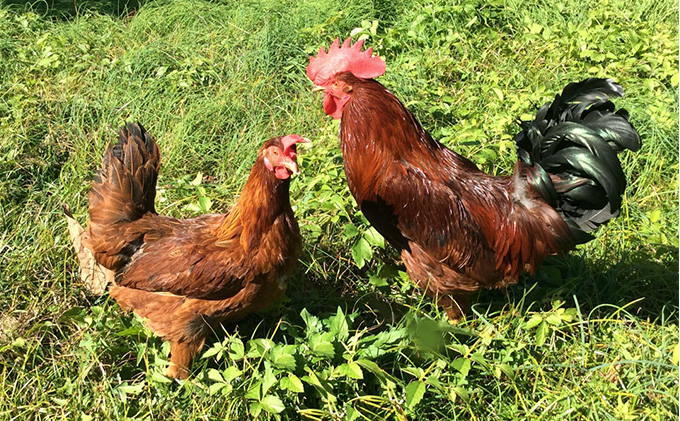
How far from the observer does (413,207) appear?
3.05m

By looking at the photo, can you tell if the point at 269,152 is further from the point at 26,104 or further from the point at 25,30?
the point at 25,30

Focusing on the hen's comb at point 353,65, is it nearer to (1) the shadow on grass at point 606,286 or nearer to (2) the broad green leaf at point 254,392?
(1) the shadow on grass at point 606,286

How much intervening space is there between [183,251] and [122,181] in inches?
18.8

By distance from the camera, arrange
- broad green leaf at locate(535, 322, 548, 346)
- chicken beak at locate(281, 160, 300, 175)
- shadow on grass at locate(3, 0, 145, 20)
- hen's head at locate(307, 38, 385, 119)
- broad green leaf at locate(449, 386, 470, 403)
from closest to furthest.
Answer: broad green leaf at locate(449, 386, 470, 403) < chicken beak at locate(281, 160, 300, 175) < broad green leaf at locate(535, 322, 548, 346) < hen's head at locate(307, 38, 385, 119) < shadow on grass at locate(3, 0, 145, 20)

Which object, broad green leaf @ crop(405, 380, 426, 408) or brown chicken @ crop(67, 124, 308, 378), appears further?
brown chicken @ crop(67, 124, 308, 378)

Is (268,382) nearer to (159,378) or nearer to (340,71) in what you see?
(159,378)

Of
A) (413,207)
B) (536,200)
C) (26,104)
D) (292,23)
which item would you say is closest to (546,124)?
(536,200)

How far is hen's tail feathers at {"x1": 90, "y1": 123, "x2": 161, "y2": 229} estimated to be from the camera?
289cm

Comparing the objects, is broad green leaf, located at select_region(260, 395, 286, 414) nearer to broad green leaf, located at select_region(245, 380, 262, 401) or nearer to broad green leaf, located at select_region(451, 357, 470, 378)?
broad green leaf, located at select_region(245, 380, 262, 401)

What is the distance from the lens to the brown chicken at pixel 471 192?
9.78 ft

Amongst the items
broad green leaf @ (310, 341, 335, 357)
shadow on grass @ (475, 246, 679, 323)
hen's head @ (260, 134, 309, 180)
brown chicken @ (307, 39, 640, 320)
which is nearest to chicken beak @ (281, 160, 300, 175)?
hen's head @ (260, 134, 309, 180)

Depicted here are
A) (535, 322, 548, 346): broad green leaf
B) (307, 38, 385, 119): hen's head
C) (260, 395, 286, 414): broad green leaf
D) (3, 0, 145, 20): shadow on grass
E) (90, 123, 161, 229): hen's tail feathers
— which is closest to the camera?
(260, 395, 286, 414): broad green leaf

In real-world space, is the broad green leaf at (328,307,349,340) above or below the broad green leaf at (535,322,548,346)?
below

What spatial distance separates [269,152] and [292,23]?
3.12 metres
